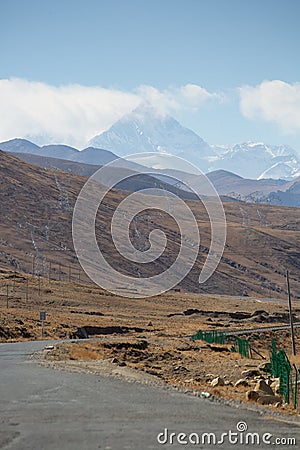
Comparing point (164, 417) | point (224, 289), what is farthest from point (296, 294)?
point (164, 417)

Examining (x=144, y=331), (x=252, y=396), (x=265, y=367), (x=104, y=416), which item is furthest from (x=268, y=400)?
(x=144, y=331)

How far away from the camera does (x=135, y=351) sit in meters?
39.4

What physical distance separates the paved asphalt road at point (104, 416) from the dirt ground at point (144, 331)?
9.02ft

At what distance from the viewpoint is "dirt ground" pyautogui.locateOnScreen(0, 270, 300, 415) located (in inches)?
1083

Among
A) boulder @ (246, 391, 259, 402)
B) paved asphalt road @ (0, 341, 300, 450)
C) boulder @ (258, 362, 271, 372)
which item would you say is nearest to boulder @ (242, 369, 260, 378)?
boulder @ (258, 362, 271, 372)

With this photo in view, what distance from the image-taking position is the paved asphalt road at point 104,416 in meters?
12.8

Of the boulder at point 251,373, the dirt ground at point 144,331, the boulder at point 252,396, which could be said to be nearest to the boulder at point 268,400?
the boulder at point 252,396

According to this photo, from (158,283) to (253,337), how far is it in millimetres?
99288

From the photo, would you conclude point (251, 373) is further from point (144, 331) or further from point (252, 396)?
point (144, 331)

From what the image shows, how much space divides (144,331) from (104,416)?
53.5 meters

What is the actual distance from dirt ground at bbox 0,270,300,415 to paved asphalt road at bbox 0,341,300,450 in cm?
275

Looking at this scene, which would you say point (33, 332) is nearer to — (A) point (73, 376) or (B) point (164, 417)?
(A) point (73, 376)

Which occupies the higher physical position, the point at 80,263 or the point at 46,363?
the point at 80,263

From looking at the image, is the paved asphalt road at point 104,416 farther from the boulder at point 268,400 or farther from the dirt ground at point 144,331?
the dirt ground at point 144,331
